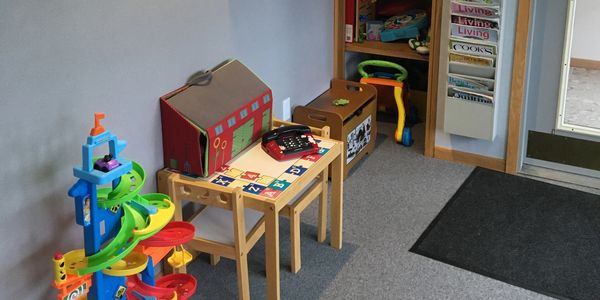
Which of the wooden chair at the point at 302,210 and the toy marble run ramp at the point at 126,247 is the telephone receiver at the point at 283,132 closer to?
the wooden chair at the point at 302,210

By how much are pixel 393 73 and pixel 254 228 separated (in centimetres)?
169

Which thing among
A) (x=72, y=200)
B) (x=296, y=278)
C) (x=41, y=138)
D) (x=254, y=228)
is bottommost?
(x=296, y=278)

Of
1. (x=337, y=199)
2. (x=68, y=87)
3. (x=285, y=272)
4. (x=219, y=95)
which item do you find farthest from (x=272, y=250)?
(x=68, y=87)

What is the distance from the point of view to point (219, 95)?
9.11ft

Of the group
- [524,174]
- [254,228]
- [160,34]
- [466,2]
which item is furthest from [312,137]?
[524,174]

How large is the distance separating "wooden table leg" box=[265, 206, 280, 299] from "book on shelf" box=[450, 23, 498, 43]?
55.4 inches

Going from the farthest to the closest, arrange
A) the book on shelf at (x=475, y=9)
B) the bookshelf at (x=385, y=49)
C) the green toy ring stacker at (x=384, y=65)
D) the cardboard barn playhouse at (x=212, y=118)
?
the green toy ring stacker at (x=384, y=65) < the bookshelf at (x=385, y=49) < the book on shelf at (x=475, y=9) < the cardboard barn playhouse at (x=212, y=118)

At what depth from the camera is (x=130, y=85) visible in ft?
8.21

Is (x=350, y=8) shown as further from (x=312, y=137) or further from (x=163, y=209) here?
(x=163, y=209)

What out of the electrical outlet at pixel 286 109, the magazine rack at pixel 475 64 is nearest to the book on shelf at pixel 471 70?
the magazine rack at pixel 475 64

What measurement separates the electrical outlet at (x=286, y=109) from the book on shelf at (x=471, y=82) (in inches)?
30.0

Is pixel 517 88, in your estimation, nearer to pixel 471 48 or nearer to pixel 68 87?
pixel 471 48

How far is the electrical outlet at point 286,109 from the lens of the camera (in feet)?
11.4

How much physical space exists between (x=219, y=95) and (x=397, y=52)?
129 cm
